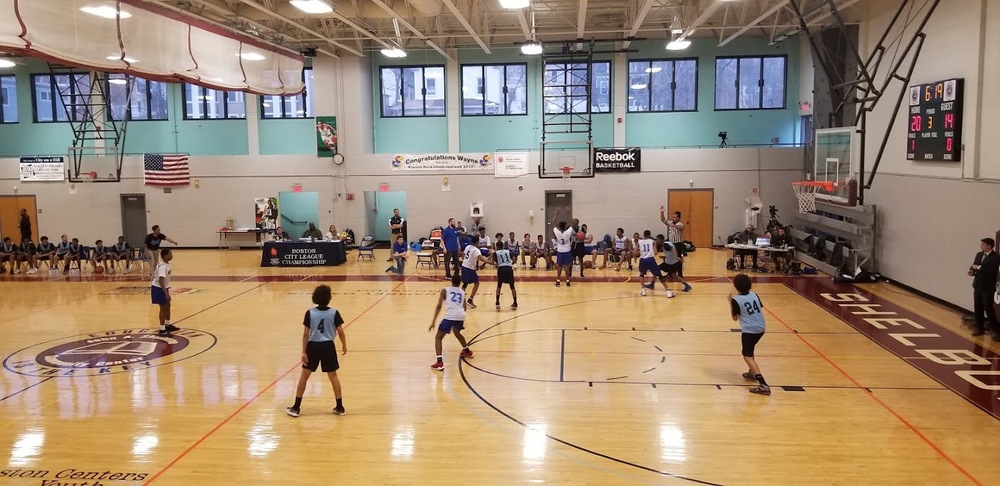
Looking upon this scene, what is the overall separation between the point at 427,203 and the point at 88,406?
17.8 metres

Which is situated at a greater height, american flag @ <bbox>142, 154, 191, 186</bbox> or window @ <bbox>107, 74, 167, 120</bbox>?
window @ <bbox>107, 74, 167, 120</bbox>

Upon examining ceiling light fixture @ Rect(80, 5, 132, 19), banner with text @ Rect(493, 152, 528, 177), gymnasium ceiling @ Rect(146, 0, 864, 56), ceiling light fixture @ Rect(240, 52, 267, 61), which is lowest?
banner with text @ Rect(493, 152, 528, 177)

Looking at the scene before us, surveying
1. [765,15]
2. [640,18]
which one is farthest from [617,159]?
[765,15]

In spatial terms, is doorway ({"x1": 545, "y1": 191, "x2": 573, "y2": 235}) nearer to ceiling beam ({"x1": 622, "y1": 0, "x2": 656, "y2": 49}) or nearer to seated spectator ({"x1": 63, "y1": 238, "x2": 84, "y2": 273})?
ceiling beam ({"x1": 622, "y1": 0, "x2": 656, "y2": 49})

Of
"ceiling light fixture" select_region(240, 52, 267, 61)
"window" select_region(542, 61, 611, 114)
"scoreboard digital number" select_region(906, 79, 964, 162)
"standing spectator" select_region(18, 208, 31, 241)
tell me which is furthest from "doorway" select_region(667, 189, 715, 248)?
"standing spectator" select_region(18, 208, 31, 241)

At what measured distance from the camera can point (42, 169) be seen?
26.5 meters

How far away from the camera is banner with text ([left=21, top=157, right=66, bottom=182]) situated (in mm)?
26469

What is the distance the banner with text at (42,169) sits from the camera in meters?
26.5

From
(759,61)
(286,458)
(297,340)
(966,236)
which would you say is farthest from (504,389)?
(759,61)

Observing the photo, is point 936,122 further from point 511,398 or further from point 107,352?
point 107,352

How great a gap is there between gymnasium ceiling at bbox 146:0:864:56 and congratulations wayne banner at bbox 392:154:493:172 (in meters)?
4.02

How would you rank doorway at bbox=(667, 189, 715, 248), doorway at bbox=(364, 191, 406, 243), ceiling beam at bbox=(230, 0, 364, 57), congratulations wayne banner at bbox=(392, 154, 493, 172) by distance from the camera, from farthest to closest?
doorway at bbox=(364, 191, 406, 243) < congratulations wayne banner at bbox=(392, 154, 493, 172) < doorway at bbox=(667, 189, 715, 248) < ceiling beam at bbox=(230, 0, 364, 57)

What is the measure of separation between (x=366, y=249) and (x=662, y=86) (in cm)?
1295

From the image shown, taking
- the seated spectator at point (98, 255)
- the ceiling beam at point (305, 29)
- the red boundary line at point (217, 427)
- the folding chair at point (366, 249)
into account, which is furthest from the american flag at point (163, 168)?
the red boundary line at point (217, 427)
